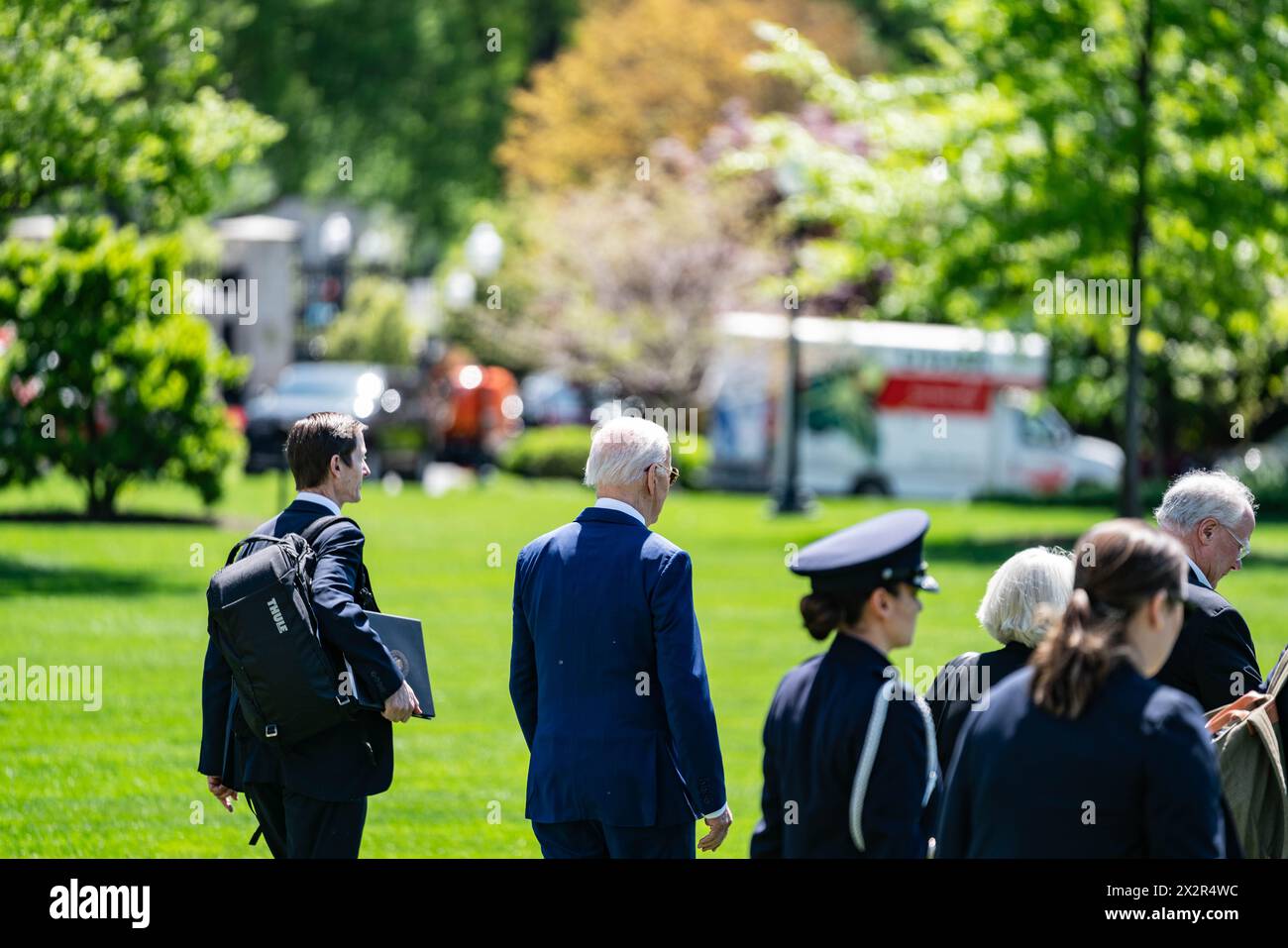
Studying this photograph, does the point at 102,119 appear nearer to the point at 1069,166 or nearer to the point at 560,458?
the point at 1069,166

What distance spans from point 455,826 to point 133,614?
6728 mm

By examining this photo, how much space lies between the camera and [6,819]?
28.3 ft

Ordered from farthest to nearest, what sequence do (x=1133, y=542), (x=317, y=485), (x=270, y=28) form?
1. (x=270, y=28)
2. (x=317, y=485)
3. (x=1133, y=542)

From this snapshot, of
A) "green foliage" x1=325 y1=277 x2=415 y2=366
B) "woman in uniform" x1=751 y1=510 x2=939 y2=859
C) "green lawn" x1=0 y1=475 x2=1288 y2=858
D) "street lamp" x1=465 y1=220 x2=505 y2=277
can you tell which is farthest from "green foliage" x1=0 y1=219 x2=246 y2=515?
"green foliage" x1=325 y1=277 x2=415 y2=366

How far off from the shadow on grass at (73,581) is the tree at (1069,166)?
8.86 meters

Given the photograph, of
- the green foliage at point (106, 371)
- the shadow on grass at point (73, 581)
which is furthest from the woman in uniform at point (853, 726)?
the green foliage at point (106, 371)

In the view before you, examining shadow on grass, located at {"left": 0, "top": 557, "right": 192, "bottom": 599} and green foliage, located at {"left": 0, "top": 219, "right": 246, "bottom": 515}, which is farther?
green foliage, located at {"left": 0, "top": 219, "right": 246, "bottom": 515}

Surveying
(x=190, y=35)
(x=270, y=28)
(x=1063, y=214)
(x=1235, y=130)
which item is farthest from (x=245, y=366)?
(x=270, y=28)

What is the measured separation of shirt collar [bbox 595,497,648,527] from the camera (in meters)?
5.52

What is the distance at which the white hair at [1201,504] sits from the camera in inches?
231

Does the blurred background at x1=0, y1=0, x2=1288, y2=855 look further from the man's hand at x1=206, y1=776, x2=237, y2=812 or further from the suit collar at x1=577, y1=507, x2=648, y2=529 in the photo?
the suit collar at x1=577, y1=507, x2=648, y2=529

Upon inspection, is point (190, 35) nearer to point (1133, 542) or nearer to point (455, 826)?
point (455, 826)

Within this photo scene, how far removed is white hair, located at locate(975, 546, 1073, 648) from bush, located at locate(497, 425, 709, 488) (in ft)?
87.2

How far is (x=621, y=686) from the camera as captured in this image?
17.6 feet
